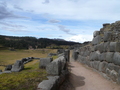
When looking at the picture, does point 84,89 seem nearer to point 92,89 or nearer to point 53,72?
point 92,89

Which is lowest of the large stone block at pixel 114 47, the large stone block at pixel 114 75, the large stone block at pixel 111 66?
the large stone block at pixel 114 75

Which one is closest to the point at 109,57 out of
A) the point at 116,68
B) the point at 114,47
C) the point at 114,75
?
the point at 114,47

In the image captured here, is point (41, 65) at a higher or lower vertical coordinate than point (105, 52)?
lower

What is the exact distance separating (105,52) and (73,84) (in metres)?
3.67

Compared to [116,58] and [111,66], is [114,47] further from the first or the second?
[111,66]

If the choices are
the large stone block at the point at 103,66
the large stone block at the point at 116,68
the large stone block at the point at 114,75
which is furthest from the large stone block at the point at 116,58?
the large stone block at the point at 103,66

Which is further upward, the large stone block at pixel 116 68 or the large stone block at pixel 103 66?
the large stone block at pixel 116 68

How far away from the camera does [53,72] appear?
692 centimetres

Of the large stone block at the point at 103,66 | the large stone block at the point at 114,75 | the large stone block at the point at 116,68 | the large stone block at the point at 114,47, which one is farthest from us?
the large stone block at the point at 103,66

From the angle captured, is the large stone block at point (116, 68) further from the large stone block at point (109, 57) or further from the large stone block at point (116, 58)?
the large stone block at point (109, 57)

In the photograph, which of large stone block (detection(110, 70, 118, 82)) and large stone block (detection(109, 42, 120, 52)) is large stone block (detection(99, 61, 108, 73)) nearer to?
large stone block (detection(110, 70, 118, 82))

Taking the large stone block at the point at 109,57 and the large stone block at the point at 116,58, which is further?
the large stone block at the point at 109,57

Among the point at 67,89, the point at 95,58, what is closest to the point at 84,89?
the point at 67,89

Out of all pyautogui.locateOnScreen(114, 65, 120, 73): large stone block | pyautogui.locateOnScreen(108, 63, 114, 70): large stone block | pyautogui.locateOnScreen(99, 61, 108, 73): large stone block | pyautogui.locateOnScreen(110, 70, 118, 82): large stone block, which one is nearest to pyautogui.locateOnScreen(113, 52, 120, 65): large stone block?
pyautogui.locateOnScreen(114, 65, 120, 73): large stone block
